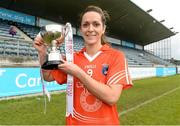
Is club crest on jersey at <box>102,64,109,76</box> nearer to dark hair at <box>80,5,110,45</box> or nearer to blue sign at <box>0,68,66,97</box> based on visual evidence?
dark hair at <box>80,5,110,45</box>

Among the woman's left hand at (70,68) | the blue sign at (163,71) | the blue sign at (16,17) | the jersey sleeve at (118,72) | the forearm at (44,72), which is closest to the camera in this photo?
the woman's left hand at (70,68)

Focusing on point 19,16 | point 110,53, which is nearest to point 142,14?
point 19,16

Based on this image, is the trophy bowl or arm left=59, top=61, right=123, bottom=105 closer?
arm left=59, top=61, right=123, bottom=105

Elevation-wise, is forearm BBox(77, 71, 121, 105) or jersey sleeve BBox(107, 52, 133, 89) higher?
jersey sleeve BBox(107, 52, 133, 89)

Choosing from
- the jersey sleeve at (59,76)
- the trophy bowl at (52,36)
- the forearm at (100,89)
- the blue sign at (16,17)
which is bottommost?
the forearm at (100,89)

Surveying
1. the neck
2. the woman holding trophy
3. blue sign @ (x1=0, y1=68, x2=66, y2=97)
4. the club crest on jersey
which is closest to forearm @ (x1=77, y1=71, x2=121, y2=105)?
the woman holding trophy

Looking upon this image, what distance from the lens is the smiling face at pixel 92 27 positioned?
2361 mm

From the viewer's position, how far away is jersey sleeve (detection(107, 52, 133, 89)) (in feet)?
7.57

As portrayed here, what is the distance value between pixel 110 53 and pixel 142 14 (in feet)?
118

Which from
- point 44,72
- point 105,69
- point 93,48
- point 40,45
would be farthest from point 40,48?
point 105,69

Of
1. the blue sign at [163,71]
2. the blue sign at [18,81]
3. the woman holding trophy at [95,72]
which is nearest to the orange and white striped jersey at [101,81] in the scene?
the woman holding trophy at [95,72]

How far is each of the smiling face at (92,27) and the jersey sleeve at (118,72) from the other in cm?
19

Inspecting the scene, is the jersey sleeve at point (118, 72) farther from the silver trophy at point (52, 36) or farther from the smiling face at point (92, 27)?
the silver trophy at point (52, 36)

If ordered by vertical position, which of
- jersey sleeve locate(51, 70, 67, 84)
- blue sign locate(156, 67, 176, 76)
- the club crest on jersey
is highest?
the club crest on jersey
